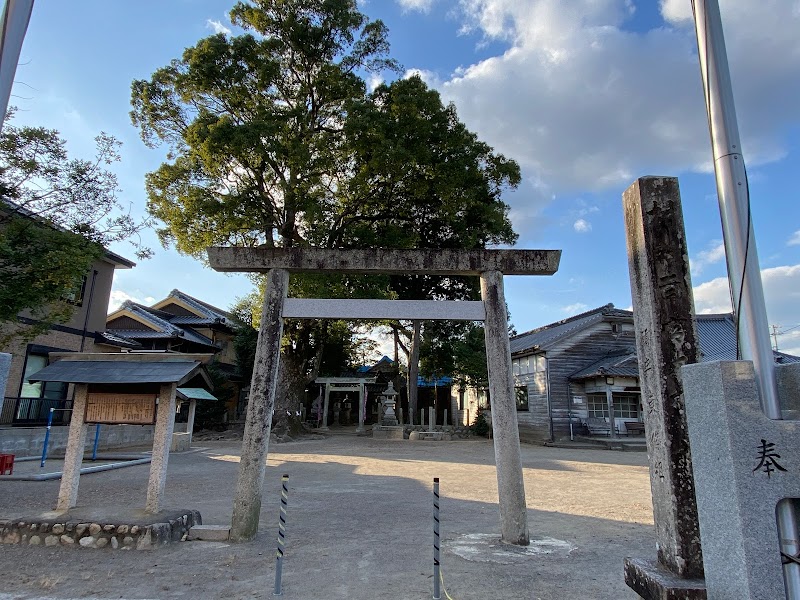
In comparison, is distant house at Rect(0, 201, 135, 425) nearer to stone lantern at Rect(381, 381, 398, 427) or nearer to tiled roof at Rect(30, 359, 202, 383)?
tiled roof at Rect(30, 359, 202, 383)

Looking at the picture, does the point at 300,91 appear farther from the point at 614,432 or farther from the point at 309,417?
the point at 309,417

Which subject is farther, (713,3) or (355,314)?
(355,314)

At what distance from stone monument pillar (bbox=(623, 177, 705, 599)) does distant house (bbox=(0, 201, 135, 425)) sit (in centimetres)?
1572

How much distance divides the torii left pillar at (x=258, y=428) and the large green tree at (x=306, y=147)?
1103cm

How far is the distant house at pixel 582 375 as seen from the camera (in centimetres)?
2236

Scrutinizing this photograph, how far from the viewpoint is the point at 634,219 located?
3992 millimetres

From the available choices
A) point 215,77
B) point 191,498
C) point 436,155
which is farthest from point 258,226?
point 191,498

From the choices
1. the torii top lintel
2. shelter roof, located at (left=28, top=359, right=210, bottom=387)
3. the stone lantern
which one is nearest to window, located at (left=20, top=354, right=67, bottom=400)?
shelter roof, located at (left=28, top=359, right=210, bottom=387)

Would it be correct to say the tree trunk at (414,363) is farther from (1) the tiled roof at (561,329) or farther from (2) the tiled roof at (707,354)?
(2) the tiled roof at (707,354)

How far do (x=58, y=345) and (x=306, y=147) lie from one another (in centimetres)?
1237

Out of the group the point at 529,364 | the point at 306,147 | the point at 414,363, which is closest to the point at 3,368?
the point at 306,147

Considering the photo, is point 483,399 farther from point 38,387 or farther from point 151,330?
point 38,387

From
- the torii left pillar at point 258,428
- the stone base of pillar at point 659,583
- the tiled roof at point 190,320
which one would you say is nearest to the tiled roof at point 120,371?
the torii left pillar at point 258,428

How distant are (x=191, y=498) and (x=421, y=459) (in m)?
8.61
